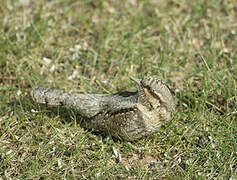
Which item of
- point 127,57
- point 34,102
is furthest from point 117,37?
point 34,102

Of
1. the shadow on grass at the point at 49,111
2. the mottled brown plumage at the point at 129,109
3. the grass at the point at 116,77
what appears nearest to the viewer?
the mottled brown plumage at the point at 129,109

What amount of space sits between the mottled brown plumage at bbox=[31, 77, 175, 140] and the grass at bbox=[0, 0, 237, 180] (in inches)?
8.2

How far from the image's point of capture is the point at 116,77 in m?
5.25

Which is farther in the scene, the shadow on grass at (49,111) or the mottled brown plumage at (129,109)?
the shadow on grass at (49,111)

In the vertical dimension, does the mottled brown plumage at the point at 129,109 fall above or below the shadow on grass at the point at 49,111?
above

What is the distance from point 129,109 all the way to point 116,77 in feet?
4.08

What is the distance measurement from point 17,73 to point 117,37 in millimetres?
1572

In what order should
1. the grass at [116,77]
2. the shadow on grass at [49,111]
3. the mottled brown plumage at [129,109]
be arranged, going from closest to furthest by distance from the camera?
the mottled brown plumage at [129,109] → the grass at [116,77] → the shadow on grass at [49,111]

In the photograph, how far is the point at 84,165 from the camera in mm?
4285

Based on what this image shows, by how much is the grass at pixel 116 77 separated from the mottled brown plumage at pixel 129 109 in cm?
21

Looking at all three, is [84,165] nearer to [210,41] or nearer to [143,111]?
[143,111]

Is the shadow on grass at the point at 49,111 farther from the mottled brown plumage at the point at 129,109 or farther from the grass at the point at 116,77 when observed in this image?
the mottled brown plumage at the point at 129,109

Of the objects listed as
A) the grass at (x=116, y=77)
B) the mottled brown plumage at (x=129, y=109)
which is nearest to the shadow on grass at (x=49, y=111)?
the grass at (x=116, y=77)

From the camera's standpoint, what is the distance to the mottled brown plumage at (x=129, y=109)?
13.1 ft
